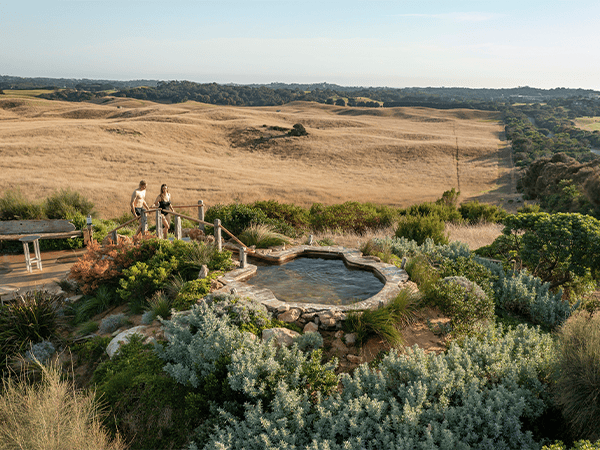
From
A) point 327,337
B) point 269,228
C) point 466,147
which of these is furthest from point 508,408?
point 466,147

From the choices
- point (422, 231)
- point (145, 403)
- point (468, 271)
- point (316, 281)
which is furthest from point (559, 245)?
point (145, 403)

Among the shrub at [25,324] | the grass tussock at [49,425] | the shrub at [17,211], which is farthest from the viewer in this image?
the shrub at [17,211]

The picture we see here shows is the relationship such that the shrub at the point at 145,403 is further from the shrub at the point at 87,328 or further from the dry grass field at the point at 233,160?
the dry grass field at the point at 233,160

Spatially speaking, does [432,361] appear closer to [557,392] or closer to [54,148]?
[557,392]

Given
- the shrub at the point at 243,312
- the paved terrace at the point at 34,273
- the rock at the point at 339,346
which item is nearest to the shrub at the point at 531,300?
the rock at the point at 339,346

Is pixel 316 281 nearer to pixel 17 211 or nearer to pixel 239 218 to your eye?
pixel 239 218

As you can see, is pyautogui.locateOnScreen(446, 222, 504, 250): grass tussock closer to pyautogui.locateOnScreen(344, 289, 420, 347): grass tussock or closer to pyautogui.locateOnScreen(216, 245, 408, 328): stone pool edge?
pyautogui.locateOnScreen(216, 245, 408, 328): stone pool edge
